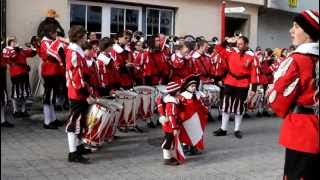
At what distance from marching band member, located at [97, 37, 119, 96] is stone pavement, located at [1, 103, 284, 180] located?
92 centimetres

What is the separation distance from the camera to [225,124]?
10.0m

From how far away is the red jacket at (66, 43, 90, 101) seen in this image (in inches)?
273

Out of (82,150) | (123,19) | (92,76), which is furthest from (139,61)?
(123,19)

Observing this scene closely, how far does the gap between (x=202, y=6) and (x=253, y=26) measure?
286 centimetres

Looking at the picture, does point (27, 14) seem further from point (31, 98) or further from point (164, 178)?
point (164, 178)

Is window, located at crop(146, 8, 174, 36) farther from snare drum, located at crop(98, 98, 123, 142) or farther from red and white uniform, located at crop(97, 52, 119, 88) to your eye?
snare drum, located at crop(98, 98, 123, 142)

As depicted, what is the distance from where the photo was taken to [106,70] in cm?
912

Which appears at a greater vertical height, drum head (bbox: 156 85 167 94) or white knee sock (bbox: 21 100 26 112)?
drum head (bbox: 156 85 167 94)

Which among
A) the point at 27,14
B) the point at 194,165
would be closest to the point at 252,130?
the point at 194,165

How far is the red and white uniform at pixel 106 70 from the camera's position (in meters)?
8.92

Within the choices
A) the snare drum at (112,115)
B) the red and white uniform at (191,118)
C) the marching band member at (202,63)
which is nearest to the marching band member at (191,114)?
the red and white uniform at (191,118)

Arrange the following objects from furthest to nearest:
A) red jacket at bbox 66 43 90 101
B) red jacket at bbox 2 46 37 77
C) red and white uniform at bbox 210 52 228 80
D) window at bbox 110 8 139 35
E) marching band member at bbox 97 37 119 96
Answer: window at bbox 110 8 139 35, red and white uniform at bbox 210 52 228 80, red jacket at bbox 2 46 37 77, marching band member at bbox 97 37 119 96, red jacket at bbox 66 43 90 101

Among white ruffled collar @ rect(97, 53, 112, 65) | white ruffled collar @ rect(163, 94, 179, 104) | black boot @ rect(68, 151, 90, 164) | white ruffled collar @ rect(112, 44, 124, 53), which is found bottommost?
black boot @ rect(68, 151, 90, 164)

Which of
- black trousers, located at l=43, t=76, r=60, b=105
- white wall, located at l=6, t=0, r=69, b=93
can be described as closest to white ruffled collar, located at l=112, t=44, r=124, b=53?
black trousers, located at l=43, t=76, r=60, b=105
